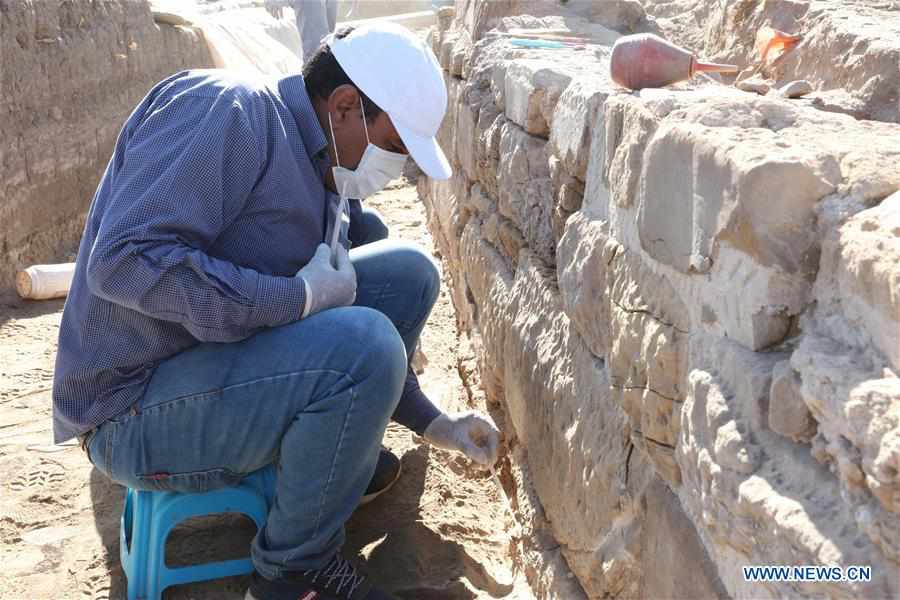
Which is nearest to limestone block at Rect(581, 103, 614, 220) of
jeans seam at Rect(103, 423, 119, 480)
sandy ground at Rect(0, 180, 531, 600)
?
sandy ground at Rect(0, 180, 531, 600)

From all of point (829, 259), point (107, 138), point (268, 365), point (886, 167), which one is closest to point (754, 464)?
point (829, 259)

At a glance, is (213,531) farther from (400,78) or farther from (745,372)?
(745,372)

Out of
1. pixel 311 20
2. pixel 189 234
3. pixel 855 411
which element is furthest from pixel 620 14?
pixel 311 20

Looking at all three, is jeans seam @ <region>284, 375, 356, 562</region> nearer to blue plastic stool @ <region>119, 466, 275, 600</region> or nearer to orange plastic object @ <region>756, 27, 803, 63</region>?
blue plastic stool @ <region>119, 466, 275, 600</region>

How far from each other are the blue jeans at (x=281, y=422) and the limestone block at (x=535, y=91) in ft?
2.72

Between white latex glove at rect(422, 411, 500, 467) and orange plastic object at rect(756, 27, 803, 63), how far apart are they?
4.78 feet

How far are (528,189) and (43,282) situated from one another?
2.59 metres

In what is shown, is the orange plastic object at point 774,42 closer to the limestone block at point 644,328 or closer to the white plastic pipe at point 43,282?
the limestone block at point 644,328

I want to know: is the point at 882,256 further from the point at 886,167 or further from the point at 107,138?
the point at 107,138

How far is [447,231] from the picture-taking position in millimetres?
4375

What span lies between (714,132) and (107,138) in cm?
459

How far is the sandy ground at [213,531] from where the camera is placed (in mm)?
2332

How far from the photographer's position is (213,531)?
8.33ft

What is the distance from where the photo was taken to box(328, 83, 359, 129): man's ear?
6.93 ft
